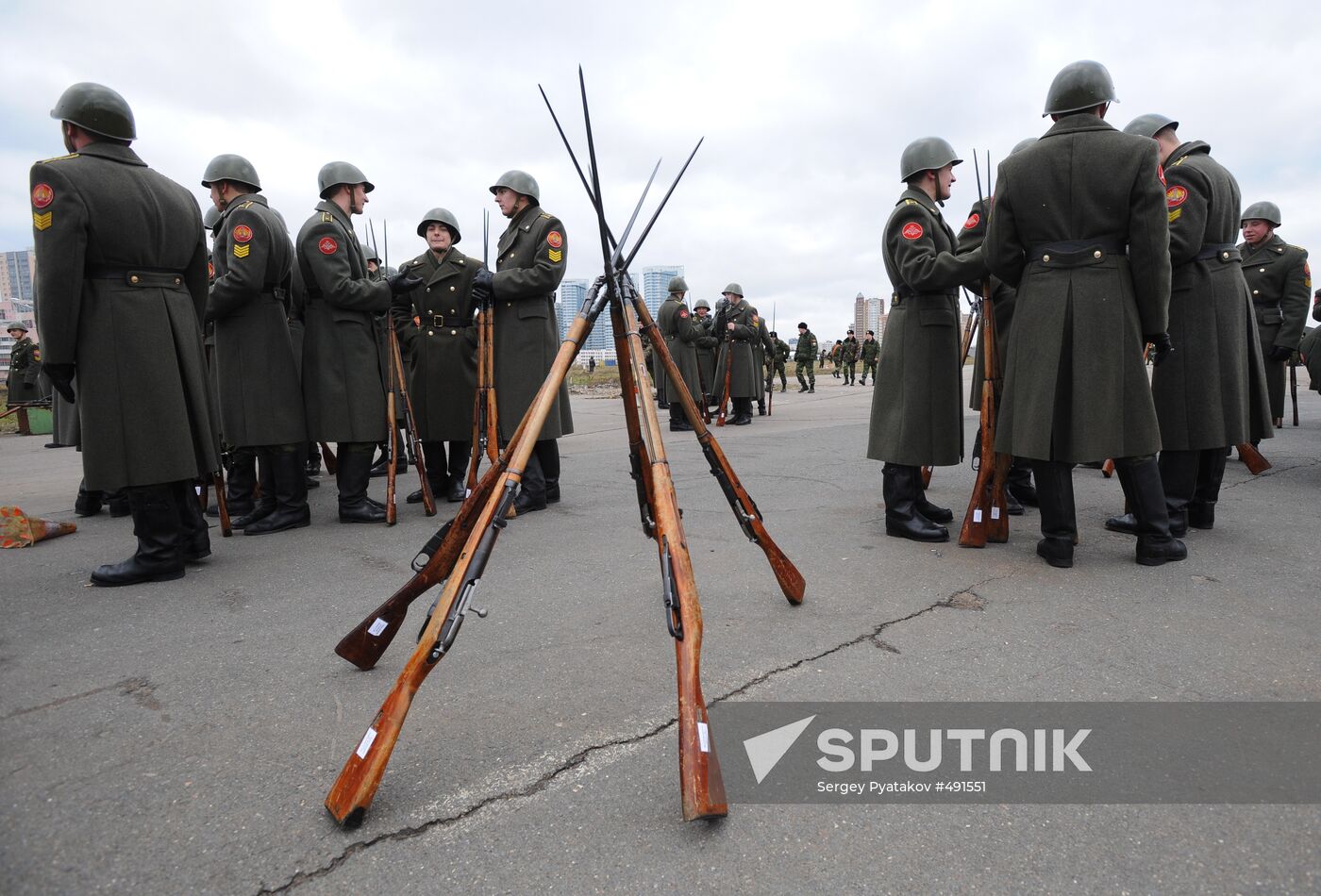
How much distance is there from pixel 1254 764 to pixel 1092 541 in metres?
2.28

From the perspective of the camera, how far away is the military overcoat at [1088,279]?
3283 millimetres

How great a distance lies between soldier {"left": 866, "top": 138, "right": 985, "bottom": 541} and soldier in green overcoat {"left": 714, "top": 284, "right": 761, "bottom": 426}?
7473 millimetres

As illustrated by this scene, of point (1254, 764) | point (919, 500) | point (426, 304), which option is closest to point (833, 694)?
point (1254, 764)

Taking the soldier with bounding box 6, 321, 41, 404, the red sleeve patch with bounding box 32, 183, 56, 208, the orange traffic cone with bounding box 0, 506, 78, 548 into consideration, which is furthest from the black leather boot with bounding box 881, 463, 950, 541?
the soldier with bounding box 6, 321, 41, 404

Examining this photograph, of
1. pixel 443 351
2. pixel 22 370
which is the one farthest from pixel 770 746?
pixel 22 370

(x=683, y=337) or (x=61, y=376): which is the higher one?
(x=683, y=337)

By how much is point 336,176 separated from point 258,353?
1.26 meters

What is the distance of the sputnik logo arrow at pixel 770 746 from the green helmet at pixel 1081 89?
2957 mm

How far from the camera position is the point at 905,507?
4.16 metres

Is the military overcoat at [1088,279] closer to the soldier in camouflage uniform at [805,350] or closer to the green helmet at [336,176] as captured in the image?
the green helmet at [336,176]


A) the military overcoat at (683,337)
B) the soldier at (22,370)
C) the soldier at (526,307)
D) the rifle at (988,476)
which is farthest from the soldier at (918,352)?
the soldier at (22,370)

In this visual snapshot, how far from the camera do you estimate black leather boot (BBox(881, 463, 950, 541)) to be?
13.4 feet

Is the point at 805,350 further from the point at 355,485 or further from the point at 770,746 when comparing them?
the point at 770,746

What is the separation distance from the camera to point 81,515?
538 centimetres
